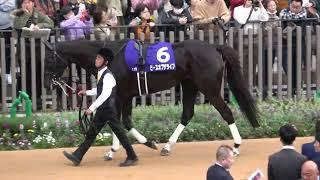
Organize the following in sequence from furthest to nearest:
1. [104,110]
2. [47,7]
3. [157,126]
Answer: [47,7]
[157,126]
[104,110]

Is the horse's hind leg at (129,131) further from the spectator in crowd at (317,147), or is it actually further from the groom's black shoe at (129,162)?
the spectator in crowd at (317,147)

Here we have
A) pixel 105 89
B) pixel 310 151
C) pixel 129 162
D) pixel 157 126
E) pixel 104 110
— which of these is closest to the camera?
pixel 310 151

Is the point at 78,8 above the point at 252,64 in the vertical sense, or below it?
above

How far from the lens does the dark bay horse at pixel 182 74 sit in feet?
41.2

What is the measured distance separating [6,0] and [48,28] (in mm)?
1056

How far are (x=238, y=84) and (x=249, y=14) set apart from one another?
12.4 ft

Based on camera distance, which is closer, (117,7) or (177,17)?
(177,17)

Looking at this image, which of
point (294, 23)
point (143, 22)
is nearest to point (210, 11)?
point (143, 22)

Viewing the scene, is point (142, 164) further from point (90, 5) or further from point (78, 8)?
point (90, 5)

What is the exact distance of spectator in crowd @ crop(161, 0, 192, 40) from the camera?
53.7 feet

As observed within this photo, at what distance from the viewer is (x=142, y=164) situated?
40.7 feet

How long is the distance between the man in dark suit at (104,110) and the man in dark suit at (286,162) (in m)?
3.54

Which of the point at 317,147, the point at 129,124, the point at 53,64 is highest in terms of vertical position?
the point at 53,64

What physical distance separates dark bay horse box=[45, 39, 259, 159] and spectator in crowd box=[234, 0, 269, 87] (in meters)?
3.42
